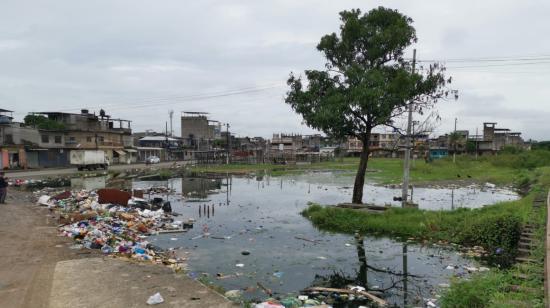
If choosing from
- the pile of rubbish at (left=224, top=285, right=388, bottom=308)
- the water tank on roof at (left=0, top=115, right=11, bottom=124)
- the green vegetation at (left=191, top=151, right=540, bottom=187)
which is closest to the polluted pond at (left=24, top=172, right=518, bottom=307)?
the pile of rubbish at (left=224, top=285, right=388, bottom=308)

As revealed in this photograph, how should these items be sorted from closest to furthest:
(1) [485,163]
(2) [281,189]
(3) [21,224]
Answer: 1. (3) [21,224]
2. (2) [281,189]
3. (1) [485,163]

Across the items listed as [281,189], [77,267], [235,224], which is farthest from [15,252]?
[281,189]

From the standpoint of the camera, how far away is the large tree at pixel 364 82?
15.4 meters

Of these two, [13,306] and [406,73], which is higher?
[406,73]

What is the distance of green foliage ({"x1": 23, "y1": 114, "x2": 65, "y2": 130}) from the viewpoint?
173ft

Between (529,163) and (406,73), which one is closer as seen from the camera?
(406,73)

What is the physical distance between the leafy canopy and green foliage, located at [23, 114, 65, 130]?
46.8 meters

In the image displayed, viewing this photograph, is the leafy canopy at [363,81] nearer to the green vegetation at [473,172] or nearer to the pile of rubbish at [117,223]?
the pile of rubbish at [117,223]

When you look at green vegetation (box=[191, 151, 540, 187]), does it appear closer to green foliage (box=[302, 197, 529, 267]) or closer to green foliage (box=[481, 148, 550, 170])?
green foliage (box=[481, 148, 550, 170])

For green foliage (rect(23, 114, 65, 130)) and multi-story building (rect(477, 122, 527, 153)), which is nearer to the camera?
green foliage (rect(23, 114, 65, 130))

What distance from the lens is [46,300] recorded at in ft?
22.8

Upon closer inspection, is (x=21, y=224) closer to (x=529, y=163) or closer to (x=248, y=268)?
(x=248, y=268)

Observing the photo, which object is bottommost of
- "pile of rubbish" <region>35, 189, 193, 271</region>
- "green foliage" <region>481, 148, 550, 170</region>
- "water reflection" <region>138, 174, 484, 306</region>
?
"water reflection" <region>138, 174, 484, 306</region>

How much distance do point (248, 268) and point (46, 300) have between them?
506cm
